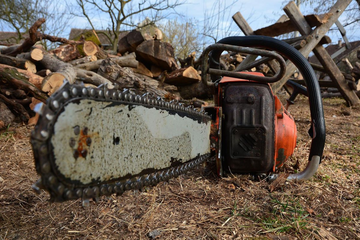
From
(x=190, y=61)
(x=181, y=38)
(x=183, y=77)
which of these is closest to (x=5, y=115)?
(x=183, y=77)

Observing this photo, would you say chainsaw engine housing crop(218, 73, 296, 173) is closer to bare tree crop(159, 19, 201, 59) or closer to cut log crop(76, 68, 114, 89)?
cut log crop(76, 68, 114, 89)

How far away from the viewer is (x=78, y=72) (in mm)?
4055

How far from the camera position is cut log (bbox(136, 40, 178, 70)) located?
16.5 ft

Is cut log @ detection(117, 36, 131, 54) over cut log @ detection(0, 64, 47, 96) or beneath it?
over

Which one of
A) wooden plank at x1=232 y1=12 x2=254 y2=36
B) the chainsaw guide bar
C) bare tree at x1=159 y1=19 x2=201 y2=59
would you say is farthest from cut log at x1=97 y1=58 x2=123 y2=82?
bare tree at x1=159 y1=19 x2=201 y2=59

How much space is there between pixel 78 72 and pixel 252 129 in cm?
339

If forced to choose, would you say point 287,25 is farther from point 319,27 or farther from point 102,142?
point 102,142

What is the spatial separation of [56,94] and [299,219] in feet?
3.78

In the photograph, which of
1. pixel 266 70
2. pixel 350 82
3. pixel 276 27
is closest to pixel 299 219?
pixel 276 27

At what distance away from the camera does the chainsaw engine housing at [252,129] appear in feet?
4.82

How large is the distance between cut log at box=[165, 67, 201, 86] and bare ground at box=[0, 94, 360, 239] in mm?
3498

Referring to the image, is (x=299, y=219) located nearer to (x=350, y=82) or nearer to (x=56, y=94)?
(x=56, y=94)

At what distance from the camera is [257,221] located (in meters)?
1.20

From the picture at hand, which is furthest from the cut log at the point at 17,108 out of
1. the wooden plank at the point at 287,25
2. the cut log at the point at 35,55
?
the wooden plank at the point at 287,25
